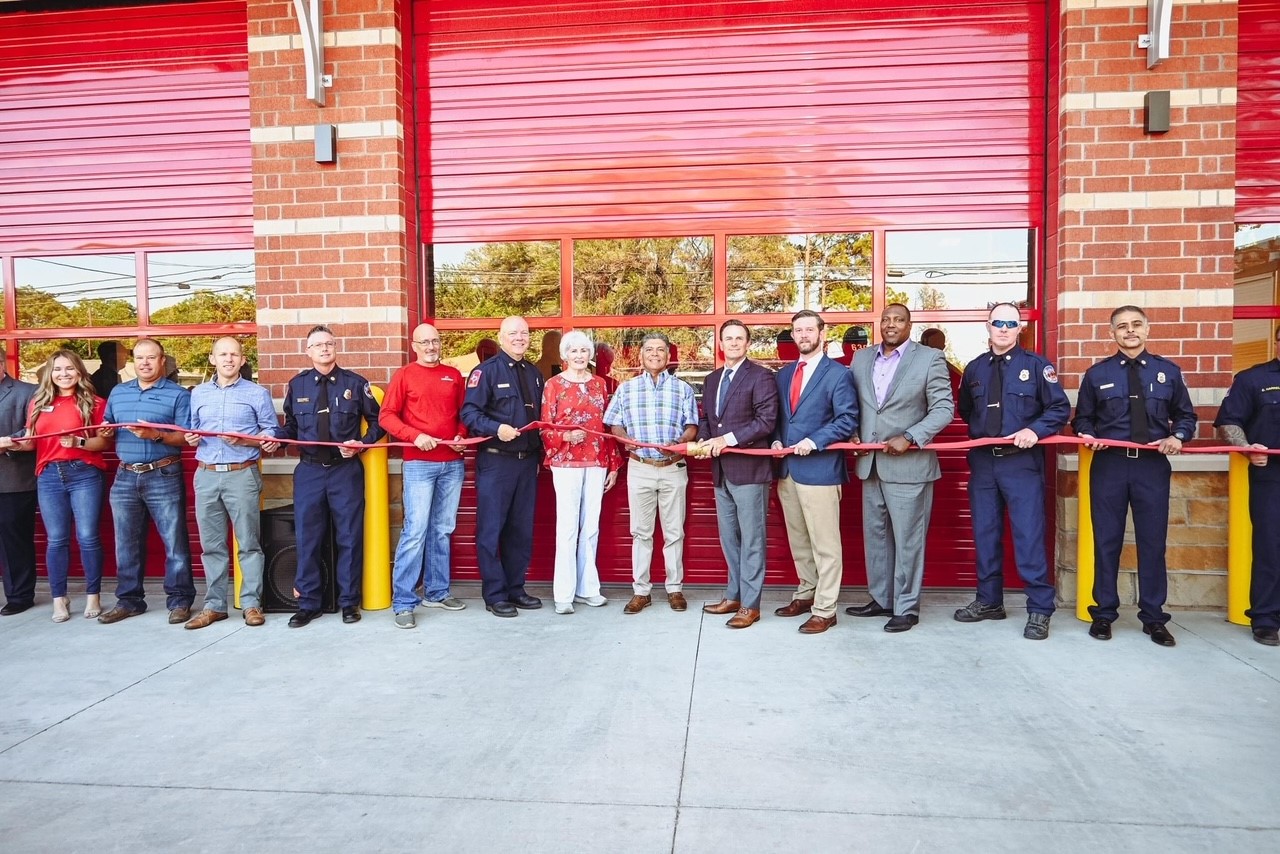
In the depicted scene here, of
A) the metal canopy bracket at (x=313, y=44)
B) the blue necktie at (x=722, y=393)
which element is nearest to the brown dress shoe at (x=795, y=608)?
the blue necktie at (x=722, y=393)

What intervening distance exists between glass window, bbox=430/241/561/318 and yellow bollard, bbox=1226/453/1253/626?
5.10m

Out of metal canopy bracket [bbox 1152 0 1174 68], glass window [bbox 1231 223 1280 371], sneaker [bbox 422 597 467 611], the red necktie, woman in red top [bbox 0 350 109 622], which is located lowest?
sneaker [bbox 422 597 467 611]

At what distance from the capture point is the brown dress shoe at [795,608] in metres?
5.68

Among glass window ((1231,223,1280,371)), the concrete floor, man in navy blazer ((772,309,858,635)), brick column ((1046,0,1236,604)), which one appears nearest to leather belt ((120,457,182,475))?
the concrete floor

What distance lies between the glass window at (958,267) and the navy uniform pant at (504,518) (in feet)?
10.8

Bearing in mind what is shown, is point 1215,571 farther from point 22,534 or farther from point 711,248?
point 22,534

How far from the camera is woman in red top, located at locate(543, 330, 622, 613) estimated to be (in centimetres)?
585

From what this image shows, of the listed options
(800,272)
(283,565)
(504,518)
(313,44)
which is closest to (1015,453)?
(800,272)

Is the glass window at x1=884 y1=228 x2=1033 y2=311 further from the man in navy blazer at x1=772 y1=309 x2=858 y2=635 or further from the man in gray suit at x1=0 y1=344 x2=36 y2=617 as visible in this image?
the man in gray suit at x1=0 y1=344 x2=36 y2=617

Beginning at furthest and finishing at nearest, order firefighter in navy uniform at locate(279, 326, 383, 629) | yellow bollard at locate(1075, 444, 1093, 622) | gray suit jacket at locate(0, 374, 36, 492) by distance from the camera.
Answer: gray suit jacket at locate(0, 374, 36, 492)
firefighter in navy uniform at locate(279, 326, 383, 629)
yellow bollard at locate(1075, 444, 1093, 622)

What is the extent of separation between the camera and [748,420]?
5.59m

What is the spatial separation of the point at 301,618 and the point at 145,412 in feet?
6.16

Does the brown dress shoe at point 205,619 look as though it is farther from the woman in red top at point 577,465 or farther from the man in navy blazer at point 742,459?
the man in navy blazer at point 742,459

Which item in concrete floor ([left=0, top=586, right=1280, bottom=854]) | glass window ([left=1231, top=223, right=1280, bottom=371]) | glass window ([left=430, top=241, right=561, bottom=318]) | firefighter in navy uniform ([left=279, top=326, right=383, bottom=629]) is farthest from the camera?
glass window ([left=430, top=241, right=561, bottom=318])
